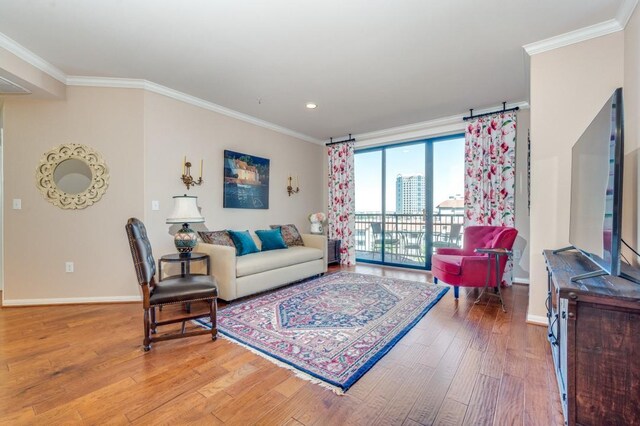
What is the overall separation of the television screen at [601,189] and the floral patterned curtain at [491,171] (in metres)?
1.97

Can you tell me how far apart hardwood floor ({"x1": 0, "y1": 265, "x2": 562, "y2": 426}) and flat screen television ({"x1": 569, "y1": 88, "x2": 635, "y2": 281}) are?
33.2 inches

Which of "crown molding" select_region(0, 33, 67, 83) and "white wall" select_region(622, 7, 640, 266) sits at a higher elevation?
"crown molding" select_region(0, 33, 67, 83)

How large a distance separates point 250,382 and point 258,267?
5.65ft

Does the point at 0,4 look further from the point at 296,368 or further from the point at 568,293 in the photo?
the point at 568,293

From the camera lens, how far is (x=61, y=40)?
250 cm

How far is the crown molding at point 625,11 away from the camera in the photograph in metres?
1.98

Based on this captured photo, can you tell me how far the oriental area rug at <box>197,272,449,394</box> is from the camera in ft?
6.48

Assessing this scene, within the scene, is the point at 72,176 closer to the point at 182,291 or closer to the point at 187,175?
the point at 187,175

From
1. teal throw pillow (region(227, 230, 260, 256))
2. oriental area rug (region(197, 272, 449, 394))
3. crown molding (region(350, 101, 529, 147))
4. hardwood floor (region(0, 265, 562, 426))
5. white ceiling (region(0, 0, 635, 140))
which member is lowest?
hardwood floor (region(0, 265, 562, 426))

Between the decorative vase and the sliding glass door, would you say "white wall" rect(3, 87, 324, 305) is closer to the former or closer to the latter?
the decorative vase

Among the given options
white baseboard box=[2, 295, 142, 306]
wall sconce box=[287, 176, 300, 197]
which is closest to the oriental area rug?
white baseboard box=[2, 295, 142, 306]

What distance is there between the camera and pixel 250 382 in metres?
1.77

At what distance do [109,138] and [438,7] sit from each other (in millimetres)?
3557

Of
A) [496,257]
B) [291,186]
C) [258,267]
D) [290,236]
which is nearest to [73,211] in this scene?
[258,267]
